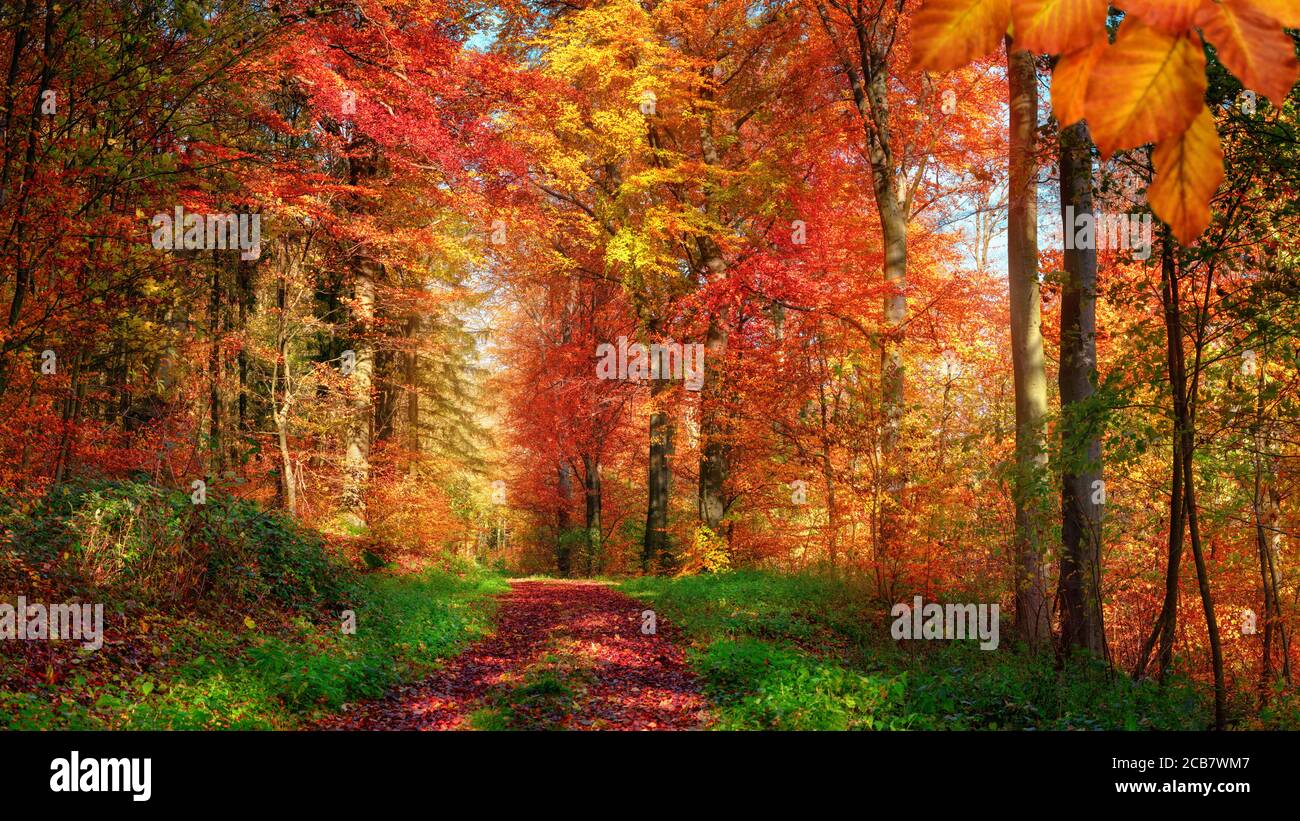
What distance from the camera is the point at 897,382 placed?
11672 mm

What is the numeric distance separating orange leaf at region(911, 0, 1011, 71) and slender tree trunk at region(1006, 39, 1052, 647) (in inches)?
361

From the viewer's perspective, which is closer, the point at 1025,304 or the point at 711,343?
the point at 1025,304

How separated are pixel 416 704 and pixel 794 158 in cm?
1451

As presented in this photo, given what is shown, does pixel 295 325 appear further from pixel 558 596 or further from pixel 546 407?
pixel 546 407

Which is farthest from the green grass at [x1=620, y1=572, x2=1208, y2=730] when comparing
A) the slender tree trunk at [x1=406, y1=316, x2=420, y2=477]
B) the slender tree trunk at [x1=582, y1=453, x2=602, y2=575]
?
the slender tree trunk at [x1=582, y1=453, x2=602, y2=575]

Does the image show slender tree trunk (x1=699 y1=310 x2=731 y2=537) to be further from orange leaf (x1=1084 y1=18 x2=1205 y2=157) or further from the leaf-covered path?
orange leaf (x1=1084 y1=18 x2=1205 y2=157)

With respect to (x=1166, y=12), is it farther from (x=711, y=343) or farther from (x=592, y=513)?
(x=592, y=513)

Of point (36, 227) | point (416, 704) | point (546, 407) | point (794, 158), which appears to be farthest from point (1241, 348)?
point (546, 407)

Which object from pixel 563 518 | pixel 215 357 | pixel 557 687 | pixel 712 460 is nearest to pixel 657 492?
pixel 712 460

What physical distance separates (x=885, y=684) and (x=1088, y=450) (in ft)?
10.4

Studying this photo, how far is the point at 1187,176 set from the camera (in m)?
0.72

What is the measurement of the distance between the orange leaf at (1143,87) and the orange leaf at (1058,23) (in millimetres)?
25

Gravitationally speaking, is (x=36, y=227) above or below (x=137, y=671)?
above
